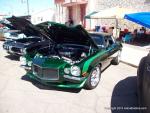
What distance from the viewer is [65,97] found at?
545cm

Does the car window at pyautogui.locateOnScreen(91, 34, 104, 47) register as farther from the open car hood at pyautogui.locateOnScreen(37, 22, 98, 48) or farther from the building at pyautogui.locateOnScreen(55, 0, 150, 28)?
the building at pyautogui.locateOnScreen(55, 0, 150, 28)

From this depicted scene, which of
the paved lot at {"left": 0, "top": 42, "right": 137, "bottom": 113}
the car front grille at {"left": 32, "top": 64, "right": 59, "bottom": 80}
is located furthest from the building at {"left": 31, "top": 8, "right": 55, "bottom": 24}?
the car front grille at {"left": 32, "top": 64, "right": 59, "bottom": 80}

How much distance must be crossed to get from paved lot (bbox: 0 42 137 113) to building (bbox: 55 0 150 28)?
15.1 meters

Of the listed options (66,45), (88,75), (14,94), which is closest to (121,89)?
(88,75)

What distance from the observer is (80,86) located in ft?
17.8

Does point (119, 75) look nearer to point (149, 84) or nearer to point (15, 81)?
point (15, 81)

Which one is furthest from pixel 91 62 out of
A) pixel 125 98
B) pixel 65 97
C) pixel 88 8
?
pixel 88 8

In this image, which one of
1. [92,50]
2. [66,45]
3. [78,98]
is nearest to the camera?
[78,98]

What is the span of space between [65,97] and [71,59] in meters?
1.38

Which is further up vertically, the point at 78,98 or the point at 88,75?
the point at 88,75

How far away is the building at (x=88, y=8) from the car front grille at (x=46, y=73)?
16.5 meters

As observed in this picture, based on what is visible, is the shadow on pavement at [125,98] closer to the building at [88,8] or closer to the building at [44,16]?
the building at [88,8]

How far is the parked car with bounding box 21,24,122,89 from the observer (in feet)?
17.9

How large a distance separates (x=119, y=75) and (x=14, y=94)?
3637 millimetres
